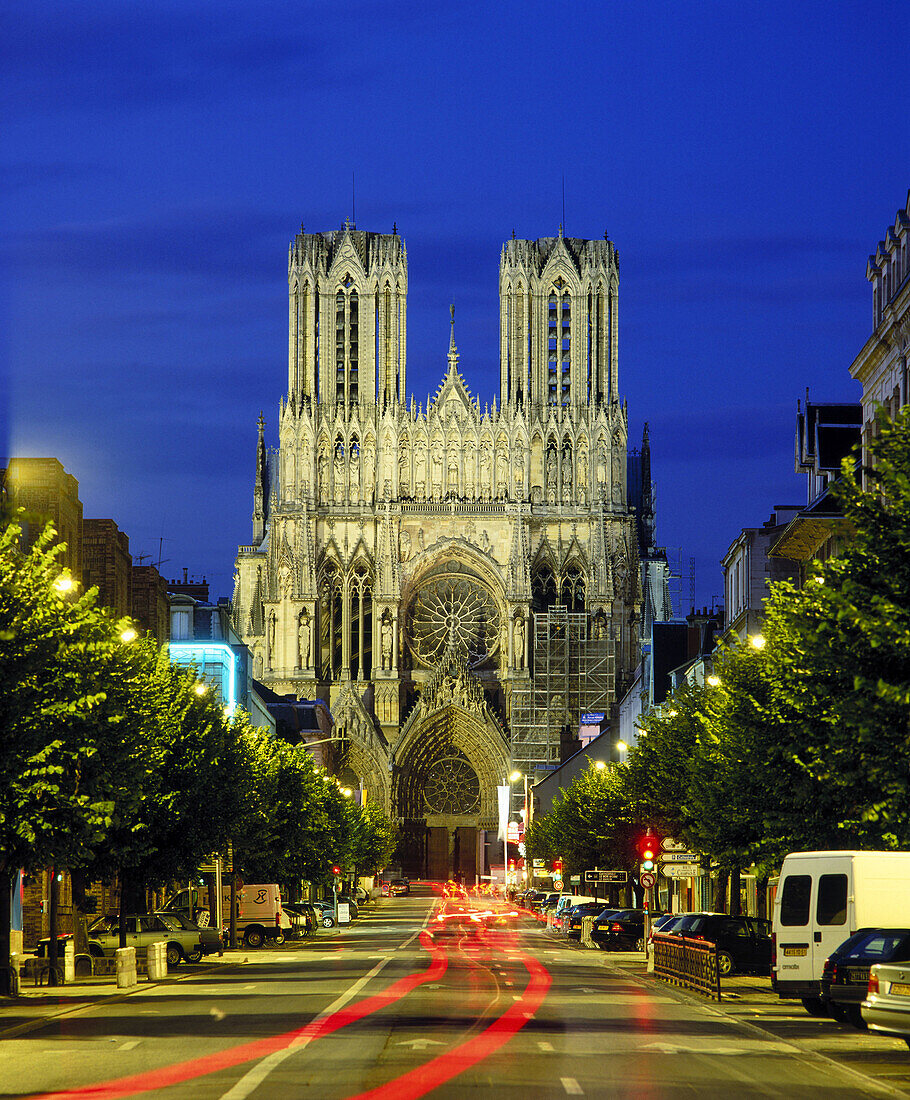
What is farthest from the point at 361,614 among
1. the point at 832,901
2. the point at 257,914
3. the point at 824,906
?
the point at 832,901

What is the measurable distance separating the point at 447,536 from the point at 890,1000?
92603 millimetres

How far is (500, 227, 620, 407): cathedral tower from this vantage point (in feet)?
367

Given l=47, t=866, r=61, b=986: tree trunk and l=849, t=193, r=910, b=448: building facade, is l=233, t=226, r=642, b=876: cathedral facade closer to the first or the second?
l=849, t=193, r=910, b=448: building facade

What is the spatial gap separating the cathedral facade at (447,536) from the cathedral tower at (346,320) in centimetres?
14

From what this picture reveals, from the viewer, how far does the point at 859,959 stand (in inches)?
909

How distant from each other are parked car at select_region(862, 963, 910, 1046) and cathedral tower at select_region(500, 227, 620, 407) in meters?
92.4

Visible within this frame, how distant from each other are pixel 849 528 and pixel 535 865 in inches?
2337

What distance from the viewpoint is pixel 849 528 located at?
45906mm

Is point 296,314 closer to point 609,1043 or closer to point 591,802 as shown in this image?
point 591,802

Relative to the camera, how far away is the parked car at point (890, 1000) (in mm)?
19516

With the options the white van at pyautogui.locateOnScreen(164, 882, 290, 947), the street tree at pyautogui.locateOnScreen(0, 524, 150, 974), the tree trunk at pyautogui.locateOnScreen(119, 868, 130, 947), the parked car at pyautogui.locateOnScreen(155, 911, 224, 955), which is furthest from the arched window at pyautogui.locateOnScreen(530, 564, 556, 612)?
the street tree at pyautogui.locateOnScreen(0, 524, 150, 974)

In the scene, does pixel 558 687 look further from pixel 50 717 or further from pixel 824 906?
pixel 50 717

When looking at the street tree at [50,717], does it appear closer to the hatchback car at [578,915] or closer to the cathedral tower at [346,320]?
the hatchback car at [578,915]

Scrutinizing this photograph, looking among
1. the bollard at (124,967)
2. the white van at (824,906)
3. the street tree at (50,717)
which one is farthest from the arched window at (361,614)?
the white van at (824,906)
